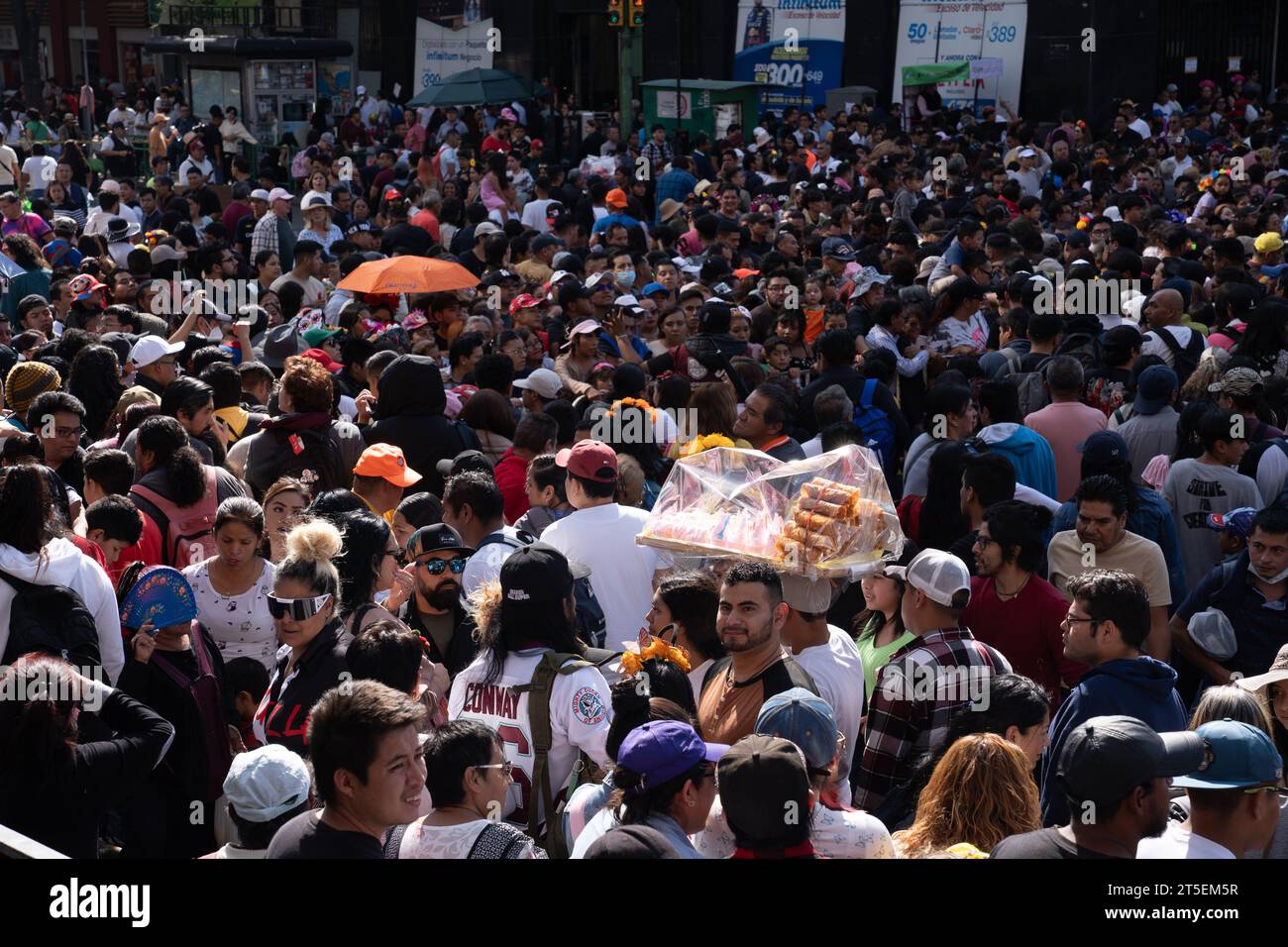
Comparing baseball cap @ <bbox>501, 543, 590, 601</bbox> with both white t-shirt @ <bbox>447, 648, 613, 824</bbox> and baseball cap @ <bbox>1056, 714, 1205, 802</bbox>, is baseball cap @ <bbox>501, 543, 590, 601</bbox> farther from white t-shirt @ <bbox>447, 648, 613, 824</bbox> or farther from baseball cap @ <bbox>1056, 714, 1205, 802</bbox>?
baseball cap @ <bbox>1056, 714, 1205, 802</bbox>

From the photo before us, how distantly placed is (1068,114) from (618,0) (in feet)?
32.0

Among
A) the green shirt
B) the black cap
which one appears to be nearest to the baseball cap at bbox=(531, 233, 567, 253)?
the green shirt

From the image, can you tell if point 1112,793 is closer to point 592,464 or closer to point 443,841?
point 443,841

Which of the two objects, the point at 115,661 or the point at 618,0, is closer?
the point at 115,661

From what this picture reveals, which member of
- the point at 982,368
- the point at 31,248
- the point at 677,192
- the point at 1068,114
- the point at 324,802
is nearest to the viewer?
the point at 324,802

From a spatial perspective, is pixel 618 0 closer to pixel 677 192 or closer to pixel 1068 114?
pixel 677 192

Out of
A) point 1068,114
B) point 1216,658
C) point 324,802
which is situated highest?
point 1068,114

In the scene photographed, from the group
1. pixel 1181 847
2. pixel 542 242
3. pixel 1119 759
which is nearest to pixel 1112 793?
pixel 1119 759

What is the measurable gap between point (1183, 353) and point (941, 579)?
5.07 metres

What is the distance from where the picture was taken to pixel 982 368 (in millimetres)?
9031

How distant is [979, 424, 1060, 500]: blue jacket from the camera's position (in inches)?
289

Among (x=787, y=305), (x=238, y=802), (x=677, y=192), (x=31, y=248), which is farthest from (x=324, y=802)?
(x=677, y=192)

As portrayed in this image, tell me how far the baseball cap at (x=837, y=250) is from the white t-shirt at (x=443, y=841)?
9.56m

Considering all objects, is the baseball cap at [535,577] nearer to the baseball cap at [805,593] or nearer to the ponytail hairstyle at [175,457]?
the baseball cap at [805,593]
